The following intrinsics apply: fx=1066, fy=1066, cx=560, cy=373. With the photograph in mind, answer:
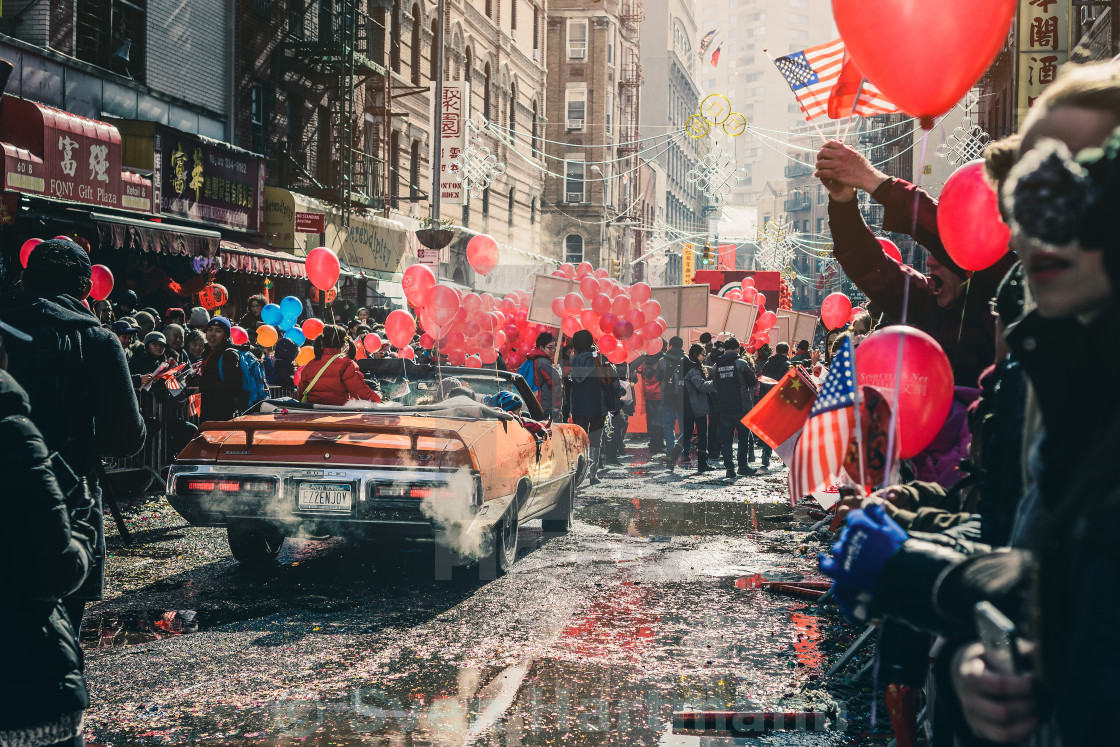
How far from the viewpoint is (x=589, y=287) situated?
17859mm

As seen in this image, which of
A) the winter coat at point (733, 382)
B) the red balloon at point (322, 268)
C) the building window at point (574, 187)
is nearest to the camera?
the red balloon at point (322, 268)

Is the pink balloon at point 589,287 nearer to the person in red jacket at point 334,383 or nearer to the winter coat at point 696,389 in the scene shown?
the winter coat at point 696,389

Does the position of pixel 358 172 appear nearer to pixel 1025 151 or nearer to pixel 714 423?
pixel 714 423

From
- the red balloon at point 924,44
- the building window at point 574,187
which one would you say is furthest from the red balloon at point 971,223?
the building window at point 574,187

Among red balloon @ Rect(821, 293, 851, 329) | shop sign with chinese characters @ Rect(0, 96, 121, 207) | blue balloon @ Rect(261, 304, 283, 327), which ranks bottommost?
blue balloon @ Rect(261, 304, 283, 327)

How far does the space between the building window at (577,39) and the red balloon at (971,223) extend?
59935 mm

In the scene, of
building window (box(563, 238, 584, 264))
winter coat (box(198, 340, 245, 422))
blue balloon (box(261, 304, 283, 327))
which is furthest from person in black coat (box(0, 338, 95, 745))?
building window (box(563, 238, 584, 264))

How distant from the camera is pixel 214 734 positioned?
4566mm

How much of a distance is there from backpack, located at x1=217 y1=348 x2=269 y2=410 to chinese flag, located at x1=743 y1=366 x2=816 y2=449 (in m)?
6.74

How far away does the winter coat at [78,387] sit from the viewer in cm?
425

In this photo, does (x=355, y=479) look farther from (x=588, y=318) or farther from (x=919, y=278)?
(x=588, y=318)

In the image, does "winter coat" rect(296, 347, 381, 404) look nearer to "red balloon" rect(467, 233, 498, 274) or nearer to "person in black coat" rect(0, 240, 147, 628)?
"person in black coat" rect(0, 240, 147, 628)

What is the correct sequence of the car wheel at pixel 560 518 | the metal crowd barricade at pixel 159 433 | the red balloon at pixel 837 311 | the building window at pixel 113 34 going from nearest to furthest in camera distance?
the car wheel at pixel 560 518 < the metal crowd barricade at pixel 159 433 < the building window at pixel 113 34 < the red balloon at pixel 837 311

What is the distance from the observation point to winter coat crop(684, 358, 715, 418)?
1673cm
